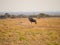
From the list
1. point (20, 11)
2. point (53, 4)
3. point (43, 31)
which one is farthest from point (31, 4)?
point (43, 31)

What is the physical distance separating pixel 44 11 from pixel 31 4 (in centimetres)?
28

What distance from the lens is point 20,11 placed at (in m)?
2.14

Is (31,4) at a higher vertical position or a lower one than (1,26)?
higher

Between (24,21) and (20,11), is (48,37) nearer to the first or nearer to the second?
(24,21)

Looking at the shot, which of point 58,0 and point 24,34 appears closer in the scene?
point 24,34

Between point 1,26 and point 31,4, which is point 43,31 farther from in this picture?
point 1,26

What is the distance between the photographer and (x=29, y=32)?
6.77 ft

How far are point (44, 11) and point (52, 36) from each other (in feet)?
1.59

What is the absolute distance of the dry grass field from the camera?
2006mm

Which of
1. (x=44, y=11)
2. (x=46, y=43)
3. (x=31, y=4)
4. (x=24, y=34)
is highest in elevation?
(x=31, y=4)

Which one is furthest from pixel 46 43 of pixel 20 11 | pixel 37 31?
pixel 20 11

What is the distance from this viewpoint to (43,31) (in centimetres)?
208

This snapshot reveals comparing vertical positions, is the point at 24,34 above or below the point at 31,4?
below

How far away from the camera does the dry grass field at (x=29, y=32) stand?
2.01 metres
